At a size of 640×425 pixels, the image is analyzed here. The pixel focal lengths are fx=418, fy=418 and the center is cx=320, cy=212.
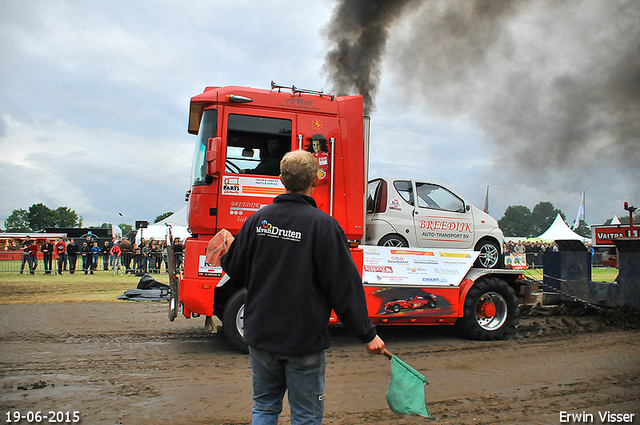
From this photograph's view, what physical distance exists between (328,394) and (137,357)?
261cm

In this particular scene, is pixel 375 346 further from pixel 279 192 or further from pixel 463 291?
pixel 463 291

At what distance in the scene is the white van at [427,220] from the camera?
248 inches

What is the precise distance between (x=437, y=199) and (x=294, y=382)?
16.9ft

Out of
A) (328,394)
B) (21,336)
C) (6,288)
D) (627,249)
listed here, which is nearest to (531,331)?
(627,249)

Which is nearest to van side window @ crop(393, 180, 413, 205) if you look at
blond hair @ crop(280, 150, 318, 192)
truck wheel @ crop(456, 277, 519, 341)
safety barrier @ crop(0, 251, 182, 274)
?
truck wheel @ crop(456, 277, 519, 341)

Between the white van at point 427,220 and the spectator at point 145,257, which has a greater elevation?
the white van at point 427,220

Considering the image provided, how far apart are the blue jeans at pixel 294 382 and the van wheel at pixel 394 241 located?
4267 mm

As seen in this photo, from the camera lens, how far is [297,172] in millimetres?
2137

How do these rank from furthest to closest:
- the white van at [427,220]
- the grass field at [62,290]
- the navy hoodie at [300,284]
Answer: the grass field at [62,290] < the white van at [427,220] < the navy hoodie at [300,284]

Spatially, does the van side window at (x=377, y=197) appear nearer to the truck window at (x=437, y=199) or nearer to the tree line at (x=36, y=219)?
the truck window at (x=437, y=199)

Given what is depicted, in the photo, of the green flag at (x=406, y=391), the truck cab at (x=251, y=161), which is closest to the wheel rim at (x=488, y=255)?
the truck cab at (x=251, y=161)

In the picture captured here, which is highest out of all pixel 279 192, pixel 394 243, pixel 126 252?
pixel 279 192

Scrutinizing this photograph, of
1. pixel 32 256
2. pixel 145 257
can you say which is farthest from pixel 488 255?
pixel 32 256

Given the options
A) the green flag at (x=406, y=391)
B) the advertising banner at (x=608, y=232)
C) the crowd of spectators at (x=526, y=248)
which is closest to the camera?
the green flag at (x=406, y=391)
